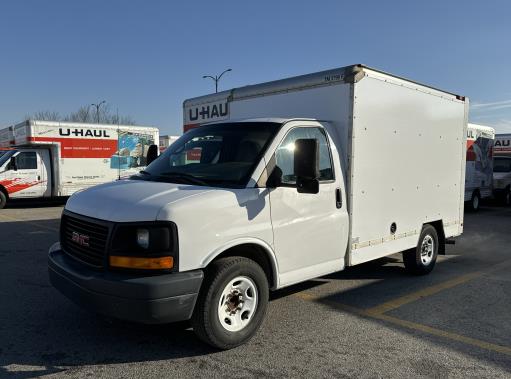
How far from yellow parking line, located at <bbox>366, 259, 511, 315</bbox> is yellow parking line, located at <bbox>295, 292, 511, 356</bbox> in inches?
5.6

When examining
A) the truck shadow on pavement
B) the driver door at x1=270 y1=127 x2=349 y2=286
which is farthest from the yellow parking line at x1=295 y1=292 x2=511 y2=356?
the truck shadow on pavement

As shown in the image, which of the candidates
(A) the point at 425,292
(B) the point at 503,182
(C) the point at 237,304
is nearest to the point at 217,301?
(C) the point at 237,304

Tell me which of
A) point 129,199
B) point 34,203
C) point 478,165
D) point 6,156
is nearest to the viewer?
point 129,199

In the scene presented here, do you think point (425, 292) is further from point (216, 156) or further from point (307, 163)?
point (216, 156)

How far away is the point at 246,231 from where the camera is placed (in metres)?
4.05

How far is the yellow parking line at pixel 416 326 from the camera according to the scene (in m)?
4.24

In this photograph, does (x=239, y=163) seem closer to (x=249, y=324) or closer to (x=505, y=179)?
(x=249, y=324)

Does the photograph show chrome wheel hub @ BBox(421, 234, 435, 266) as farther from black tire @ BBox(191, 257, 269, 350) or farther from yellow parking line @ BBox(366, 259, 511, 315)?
black tire @ BBox(191, 257, 269, 350)

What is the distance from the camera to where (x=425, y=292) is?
602 cm

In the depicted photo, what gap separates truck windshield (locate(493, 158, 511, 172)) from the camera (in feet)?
62.5

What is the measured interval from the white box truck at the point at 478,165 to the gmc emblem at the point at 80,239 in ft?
48.0

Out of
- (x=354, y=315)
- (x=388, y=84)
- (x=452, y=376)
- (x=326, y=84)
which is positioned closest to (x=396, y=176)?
(x=388, y=84)

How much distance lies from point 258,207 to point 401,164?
2.73 metres

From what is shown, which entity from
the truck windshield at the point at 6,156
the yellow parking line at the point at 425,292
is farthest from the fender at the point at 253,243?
the truck windshield at the point at 6,156
